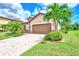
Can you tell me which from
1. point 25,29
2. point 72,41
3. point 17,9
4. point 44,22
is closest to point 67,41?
point 72,41

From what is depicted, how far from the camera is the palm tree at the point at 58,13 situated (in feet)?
10.1

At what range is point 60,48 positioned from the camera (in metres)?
3.04

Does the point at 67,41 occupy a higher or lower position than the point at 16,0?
lower

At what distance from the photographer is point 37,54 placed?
292 cm

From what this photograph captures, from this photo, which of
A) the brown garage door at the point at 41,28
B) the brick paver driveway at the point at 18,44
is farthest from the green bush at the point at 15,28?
the brown garage door at the point at 41,28

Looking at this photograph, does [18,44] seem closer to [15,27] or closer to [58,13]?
[15,27]

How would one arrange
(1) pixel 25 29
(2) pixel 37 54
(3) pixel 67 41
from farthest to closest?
(1) pixel 25 29 → (3) pixel 67 41 → (2) pixel 37 54

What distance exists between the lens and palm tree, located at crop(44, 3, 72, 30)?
307cm

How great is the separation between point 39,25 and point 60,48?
71 centimetres

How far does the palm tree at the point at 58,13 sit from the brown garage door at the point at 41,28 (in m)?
0.17

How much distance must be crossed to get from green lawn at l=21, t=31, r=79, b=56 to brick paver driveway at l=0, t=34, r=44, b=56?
13cm

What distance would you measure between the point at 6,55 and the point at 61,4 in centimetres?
154

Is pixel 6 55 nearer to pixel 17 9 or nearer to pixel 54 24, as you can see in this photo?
pixel 17 9

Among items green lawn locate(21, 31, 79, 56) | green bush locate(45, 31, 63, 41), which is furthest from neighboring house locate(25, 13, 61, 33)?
green lawn locate(21, 31, 79, 56)
